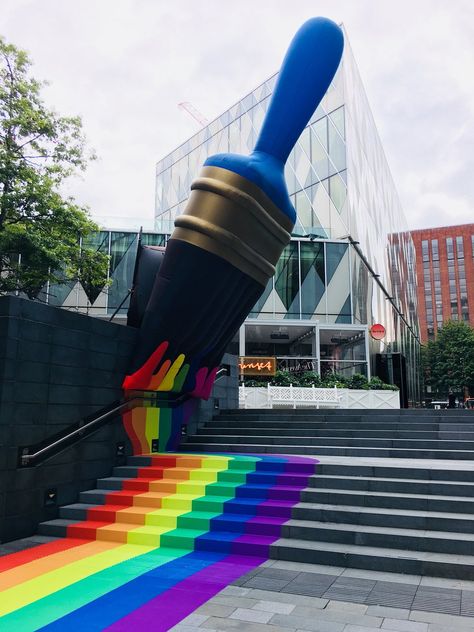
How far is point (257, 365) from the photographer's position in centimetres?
2422

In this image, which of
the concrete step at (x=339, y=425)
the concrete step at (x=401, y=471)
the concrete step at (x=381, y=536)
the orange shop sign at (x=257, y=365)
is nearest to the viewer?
the concrete step at (x=381, y=536)

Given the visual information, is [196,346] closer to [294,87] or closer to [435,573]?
[294,87]

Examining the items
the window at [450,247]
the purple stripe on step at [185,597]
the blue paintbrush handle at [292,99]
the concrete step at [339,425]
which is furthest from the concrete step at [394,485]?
the window at [450,247]

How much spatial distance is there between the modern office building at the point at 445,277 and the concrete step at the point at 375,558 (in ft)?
377

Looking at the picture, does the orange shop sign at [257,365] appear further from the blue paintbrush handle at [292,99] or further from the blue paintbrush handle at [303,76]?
the blue paintbrush handle at [303,76]

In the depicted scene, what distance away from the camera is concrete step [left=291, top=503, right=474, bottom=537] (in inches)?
231

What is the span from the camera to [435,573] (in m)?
5.20

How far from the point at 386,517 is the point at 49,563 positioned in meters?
4.05

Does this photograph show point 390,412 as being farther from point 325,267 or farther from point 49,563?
point 325,267

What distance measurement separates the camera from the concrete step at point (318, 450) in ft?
27.7

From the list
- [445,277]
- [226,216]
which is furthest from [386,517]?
[445,277]

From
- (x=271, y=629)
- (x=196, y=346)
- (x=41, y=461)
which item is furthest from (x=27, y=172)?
(x=271, y=629)

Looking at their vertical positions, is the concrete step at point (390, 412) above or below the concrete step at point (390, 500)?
above

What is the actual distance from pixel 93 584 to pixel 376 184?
139ft
